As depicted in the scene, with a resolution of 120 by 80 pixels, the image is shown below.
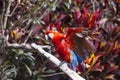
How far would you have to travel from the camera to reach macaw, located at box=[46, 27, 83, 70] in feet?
7.39

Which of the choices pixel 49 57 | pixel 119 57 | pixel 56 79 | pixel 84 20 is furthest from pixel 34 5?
pixel 49 57

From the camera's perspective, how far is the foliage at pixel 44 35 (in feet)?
9.38

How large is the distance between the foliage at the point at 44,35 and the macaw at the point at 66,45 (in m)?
0.28

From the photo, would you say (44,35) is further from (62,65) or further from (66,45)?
(62,65)

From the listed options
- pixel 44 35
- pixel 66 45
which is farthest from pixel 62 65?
pixel 44 35

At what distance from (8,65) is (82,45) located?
80 cm

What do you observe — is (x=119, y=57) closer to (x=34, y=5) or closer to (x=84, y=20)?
(x=84, y=20)

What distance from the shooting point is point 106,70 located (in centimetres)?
331

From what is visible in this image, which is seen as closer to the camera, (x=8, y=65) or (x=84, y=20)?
(x=8, y=65)

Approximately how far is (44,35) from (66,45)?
2.81 feet

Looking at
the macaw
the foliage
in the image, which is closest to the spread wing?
the macaw

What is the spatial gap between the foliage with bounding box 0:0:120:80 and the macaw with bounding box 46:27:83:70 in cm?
28

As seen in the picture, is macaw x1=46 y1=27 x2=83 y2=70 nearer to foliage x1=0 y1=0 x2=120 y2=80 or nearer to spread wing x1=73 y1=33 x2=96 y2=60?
spread wing x1=73 y1=33 x2=96 y2=60

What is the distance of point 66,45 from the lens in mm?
2320
